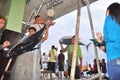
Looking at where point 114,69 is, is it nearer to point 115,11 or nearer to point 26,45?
point 115,11

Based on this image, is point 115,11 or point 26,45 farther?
point 26,45

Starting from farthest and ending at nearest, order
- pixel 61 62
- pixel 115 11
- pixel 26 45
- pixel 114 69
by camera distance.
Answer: pixel 61 62
pixel 26 45
pixel 115 11
pixel 114 69

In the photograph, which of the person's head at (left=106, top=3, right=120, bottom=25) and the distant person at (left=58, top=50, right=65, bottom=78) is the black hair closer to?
the person's head at (left=106, top=3, right=120, bottom=25)

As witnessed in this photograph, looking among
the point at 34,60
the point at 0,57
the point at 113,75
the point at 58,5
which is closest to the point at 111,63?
the point at 113,75

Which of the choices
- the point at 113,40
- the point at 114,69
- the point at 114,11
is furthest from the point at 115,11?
the point at 114,69

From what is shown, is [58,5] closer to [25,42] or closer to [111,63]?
[25,42]

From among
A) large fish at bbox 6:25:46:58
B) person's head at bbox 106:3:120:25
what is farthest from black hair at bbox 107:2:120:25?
large fish at bbox 6:25:46:58

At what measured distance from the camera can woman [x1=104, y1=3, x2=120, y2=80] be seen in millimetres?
2432

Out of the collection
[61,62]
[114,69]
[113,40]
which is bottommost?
[114,69]

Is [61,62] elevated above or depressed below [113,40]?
above

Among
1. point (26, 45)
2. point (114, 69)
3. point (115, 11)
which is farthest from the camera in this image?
point (26, 45)

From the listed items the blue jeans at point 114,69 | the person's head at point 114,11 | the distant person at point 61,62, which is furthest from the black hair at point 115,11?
the distant person at point 61,62

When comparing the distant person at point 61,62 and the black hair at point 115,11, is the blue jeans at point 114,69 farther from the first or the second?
the distant person at point 61,62

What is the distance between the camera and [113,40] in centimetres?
252
